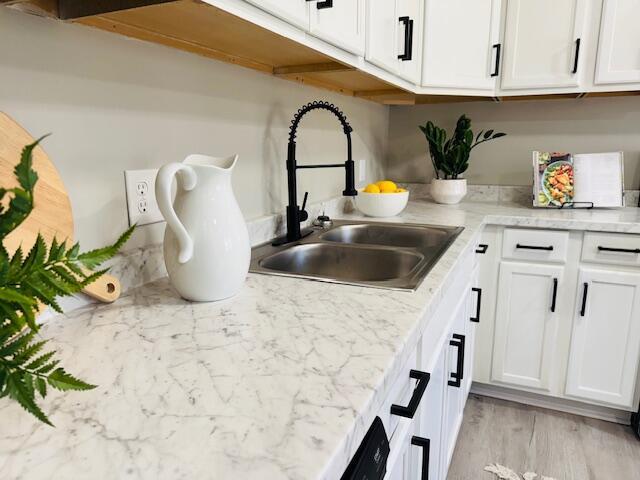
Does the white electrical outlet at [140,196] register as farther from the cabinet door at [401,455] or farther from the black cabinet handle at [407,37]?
the black cabinet handle at [407,37]

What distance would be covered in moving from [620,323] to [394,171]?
52.0 inches

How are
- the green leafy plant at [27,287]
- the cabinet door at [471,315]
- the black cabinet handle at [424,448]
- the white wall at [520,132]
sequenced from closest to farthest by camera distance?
the green leafy plant at [27,287], the black cabinet handle at [424,448], the cabinet door at [471,315], the white wall at [520,132]

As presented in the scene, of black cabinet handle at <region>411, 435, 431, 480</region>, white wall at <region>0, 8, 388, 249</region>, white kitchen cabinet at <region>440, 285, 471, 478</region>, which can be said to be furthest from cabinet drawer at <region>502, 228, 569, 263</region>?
black cabinet handle at <region>411, 435, 431, 480</region>

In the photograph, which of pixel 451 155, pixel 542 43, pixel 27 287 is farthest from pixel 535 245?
pixel 27 287

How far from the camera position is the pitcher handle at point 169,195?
2.45ft

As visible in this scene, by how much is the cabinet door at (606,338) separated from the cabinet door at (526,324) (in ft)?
0.30

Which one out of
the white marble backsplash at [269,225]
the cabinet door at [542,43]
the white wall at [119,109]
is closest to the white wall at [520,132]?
the white marble backsplash at [269,225]

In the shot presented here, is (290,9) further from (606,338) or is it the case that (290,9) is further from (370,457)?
(606,338)

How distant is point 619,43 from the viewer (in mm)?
1836

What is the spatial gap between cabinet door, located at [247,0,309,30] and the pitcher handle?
304 mm

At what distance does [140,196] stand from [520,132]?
2.02m

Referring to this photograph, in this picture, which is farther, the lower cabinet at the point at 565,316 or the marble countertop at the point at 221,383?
the lower cabinet at the point at 565,316

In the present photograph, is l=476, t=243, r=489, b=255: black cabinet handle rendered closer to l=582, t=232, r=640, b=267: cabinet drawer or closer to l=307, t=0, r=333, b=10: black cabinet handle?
l=582, t=232, r=640, b=267: cabinet drawer

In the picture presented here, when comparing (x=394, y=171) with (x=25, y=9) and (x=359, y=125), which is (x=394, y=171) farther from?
(x=25, y=9)
